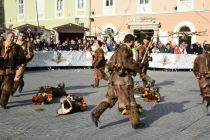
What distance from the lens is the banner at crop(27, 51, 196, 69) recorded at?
23.7 m

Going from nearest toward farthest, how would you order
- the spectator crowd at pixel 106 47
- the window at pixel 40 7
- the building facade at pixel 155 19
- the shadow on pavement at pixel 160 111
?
the shadow on pavement at pixel 160 111 → the spectator crowd at pixel 106 47 → the building facade at pixel 155 19 → the window at pixel 40 7

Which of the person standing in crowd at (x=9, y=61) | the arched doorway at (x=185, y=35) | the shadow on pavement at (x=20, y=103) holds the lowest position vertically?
the shadow on pavement at (x=20, y=103)

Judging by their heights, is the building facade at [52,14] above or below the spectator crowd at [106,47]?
above

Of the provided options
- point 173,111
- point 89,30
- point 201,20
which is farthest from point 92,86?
point 89,30

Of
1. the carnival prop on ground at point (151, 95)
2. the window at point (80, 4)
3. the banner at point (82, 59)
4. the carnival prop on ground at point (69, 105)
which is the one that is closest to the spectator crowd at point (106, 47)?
the banner at point (82, 59)

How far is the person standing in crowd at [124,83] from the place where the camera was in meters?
8.12

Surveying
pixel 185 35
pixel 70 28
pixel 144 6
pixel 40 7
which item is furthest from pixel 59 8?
pixel 185 35

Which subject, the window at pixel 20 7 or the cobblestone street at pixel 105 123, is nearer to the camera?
the cobblestone street at pixel 105 123

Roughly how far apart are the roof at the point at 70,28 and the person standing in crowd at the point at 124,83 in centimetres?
2786

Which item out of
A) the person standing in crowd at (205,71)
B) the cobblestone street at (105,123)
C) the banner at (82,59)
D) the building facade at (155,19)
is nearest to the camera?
the cobblestone street at (105,123)

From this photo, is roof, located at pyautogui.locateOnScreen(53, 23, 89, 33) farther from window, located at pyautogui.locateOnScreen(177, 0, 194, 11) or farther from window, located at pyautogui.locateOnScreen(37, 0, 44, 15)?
window, located at pyautogui.locateOnScreen(177, 0, 194, 11)

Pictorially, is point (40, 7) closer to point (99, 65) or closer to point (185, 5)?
point (185, 5)

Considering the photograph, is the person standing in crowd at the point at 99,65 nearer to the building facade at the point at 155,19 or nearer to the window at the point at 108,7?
the building facade at the point at 155,19

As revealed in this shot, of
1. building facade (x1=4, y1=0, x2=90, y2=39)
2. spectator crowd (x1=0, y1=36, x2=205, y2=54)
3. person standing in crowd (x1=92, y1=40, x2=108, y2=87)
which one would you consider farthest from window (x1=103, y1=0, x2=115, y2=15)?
person standing in crowd (x1=92, y1=40, x2=108, y2=87)
